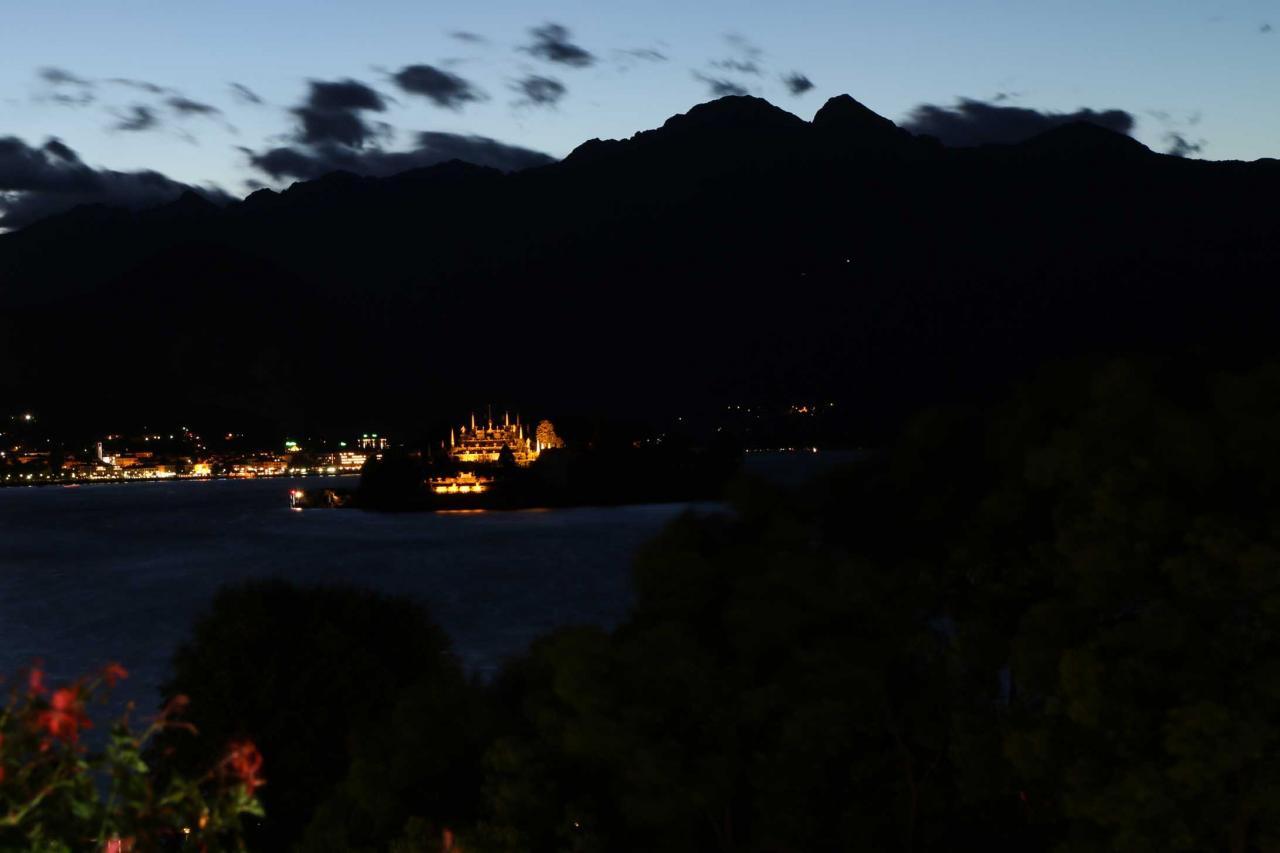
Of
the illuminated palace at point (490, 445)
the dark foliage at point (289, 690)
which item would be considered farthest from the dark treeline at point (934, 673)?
the illuminated palace at point (490, 445)

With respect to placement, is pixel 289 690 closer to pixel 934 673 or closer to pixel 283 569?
pixel 934 673

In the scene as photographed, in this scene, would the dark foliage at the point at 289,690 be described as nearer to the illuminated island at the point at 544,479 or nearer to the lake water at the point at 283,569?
the lake water at the point at 283,569

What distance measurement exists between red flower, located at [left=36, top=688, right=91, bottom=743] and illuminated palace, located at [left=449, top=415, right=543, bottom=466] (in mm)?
136789

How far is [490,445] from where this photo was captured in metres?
150

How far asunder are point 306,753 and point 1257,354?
11.4 metres

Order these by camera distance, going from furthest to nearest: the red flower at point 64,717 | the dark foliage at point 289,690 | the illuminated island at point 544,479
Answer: the illuminated island at point 544,479, the dark foliage at point 289,690, the red flower at point 64,717

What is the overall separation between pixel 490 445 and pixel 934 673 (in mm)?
139333

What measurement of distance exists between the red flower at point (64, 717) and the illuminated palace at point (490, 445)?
449 ft

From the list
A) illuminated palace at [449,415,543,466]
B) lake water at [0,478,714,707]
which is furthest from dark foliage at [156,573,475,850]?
illuminated palace at [449,415,543,466]

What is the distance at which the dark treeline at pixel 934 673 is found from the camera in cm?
908

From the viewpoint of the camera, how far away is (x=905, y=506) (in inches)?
492

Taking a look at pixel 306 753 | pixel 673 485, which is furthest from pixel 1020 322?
pixel 306 753

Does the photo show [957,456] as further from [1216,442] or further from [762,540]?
[1216,442]

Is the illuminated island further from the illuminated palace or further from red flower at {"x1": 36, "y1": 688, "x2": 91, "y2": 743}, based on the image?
red flower at {"x1": 36, "y1": 688, "x2": 91, "y2": 743}
